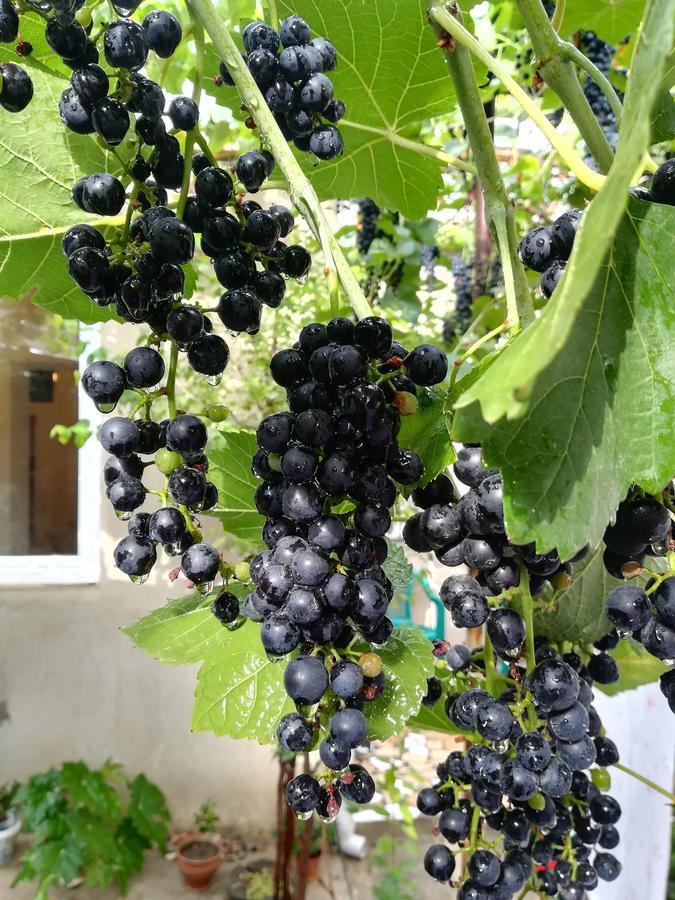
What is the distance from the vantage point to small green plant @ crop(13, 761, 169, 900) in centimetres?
286

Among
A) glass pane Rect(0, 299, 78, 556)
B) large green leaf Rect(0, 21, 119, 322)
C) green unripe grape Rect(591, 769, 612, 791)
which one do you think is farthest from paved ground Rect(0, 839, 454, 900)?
large green leaf Rect(0, 21, 119, 322)

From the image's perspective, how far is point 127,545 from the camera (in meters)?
0.54

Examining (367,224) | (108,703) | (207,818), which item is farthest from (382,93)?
(207,818)

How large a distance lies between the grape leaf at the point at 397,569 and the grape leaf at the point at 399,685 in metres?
0.15

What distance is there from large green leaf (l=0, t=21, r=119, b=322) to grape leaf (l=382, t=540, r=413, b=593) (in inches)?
18.6

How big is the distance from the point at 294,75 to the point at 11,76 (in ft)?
0.67

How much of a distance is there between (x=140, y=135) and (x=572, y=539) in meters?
0.42

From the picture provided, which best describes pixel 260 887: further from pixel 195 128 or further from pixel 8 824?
pixel 195 128

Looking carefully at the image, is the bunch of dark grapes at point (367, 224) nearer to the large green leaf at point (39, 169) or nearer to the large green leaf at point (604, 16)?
the large green leaf at point (604, 16)

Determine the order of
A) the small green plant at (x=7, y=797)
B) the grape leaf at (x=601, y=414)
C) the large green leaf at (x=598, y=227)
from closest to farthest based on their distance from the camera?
1. the large green leaf at (x=598, y=227)
2. the grape leaf at (x=601, y=414)
3. the small green plant at (x=7, y=797)

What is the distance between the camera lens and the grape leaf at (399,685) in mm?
526

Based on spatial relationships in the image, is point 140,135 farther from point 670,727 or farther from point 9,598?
point 9,598

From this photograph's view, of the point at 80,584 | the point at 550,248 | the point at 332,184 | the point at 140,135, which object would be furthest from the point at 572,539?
the point at 80,584

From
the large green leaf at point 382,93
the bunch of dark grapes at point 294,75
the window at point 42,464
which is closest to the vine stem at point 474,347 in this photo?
Answer: the bunch of dark grapes at point 294,75
